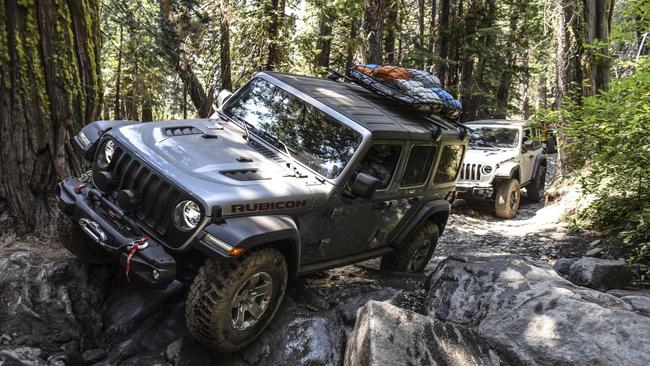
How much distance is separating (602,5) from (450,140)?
6551 millimetres

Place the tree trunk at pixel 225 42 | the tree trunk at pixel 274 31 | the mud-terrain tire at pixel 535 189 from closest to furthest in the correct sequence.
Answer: the tree trunk at pixel 225 42 < the tree trunk at pixel 274 31 < the mud-terrain tire at pixel 535 189

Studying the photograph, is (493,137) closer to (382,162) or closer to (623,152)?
(623,152)

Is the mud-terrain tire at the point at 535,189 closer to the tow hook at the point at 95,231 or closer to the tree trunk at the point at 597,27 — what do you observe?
the tree trunk at the point at 597,27

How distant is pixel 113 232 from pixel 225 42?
870 cm

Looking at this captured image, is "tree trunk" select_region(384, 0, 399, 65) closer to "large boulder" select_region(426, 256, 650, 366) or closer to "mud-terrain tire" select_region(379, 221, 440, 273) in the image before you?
"mud-terrain tire" select_region(379, 221, 440, 273)

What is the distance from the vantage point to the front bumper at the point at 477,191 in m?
10.3

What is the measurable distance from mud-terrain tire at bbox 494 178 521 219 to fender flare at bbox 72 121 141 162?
836cm

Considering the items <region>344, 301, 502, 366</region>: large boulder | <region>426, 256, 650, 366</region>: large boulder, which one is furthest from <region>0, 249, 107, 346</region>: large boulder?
<region>426, 256, 650, 366</region>: large boulder

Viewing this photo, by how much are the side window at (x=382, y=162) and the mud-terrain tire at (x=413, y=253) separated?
46.1 inches

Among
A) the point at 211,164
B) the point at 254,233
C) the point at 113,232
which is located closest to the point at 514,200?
the point at 211,164

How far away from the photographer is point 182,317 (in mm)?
4074

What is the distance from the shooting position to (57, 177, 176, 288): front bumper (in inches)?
125

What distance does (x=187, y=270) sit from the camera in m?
3.60

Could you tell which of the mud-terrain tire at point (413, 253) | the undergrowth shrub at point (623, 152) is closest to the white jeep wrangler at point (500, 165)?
the undergrowth shrub at point (623, 152)
